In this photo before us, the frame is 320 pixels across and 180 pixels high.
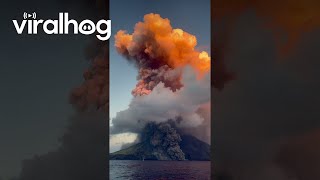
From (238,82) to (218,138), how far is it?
85 cm

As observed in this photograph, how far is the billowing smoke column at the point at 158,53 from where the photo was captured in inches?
277

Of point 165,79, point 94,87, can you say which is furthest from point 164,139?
point 94,87

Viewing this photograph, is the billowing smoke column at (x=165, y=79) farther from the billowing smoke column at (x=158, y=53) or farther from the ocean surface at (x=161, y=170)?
the ocean surface at (x=161, y=170)

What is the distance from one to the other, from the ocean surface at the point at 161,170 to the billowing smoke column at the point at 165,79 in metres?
0.56

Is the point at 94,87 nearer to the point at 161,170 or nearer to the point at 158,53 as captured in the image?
the point at 158,53

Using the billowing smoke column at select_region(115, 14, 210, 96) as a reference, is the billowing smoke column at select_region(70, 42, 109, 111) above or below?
below

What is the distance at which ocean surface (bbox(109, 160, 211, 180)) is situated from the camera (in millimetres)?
7121

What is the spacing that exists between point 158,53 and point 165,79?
18.2 inches

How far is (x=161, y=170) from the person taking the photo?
7.61m

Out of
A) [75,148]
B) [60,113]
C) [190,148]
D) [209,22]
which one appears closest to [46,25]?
[60,113]

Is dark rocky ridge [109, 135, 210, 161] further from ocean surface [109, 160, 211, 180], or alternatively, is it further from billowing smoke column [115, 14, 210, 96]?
billowing smoke column [115, 14, 210, 96]

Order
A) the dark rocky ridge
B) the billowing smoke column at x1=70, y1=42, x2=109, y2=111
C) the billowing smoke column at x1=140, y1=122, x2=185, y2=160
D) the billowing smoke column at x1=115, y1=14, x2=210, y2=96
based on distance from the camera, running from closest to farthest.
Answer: the billowing smoke column at x1=70, y1=42, x2=109, y2=111
the billowing smoke column at x1=115, y1=14, x2=210, y2=96
the dark rocky ridge
the billowing smoke column at x1=140, y1=122, x2=185, y2=160

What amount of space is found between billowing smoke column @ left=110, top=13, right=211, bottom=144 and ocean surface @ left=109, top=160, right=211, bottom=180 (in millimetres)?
564

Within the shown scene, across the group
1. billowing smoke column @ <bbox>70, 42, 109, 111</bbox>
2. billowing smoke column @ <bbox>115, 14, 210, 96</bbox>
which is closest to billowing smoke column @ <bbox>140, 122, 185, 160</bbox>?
billowing smoke column @ <bbox>115, 14, 210, 96</bbox>
